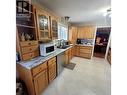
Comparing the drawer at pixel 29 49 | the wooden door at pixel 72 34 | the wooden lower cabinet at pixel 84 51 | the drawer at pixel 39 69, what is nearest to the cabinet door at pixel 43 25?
the drawer at pixel 29 49

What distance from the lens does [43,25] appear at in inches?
87.4

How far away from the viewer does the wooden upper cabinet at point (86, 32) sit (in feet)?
16.3

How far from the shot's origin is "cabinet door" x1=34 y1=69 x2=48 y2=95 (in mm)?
1718

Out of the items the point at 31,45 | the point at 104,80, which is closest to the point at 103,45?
the point at 104,80

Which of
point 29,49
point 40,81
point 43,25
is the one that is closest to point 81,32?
point 43,25

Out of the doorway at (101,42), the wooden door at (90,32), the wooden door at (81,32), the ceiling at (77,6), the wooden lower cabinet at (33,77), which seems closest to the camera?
the wooden lower cabinet at (33,77)

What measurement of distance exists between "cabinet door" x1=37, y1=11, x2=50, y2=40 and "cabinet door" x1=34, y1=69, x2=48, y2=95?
92 cm

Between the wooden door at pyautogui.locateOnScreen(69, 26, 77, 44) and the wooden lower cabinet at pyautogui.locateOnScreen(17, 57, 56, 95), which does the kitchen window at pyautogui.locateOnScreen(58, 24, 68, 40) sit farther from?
the wooden lower cabinet at pyautogui.locateOnScreen(17, 57, 56, 95)

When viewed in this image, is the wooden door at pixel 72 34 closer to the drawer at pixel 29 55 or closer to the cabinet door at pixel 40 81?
the drawer at pixel 29 55

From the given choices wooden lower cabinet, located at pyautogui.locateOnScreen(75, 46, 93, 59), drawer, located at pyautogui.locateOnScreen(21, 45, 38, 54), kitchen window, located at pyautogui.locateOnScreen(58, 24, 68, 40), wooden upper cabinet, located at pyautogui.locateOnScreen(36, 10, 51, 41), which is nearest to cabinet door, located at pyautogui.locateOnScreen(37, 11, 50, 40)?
wooden upper cabinet, located at pyautogui.locateOnScreen(36, 10, 51, 41)

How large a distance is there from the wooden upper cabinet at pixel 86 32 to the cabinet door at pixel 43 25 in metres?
3.33

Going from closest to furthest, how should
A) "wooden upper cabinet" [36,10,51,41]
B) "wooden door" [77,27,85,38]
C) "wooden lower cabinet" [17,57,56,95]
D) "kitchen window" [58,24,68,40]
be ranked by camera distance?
1. "wooden lower cabinet" [17,57,56,95]
2. "wooden upper cabinet" [36,10,51,41]
3. "kitchen window" [58,24,68,40]
4. "wooden door" [77,27,85,38]
